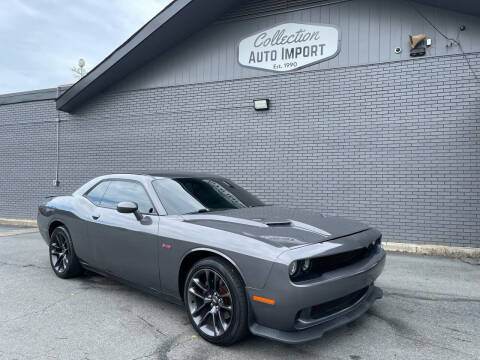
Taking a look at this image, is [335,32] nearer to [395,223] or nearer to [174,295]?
[395,223]

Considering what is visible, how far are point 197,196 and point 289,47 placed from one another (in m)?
5.42

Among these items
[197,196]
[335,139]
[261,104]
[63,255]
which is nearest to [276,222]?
[197,196]

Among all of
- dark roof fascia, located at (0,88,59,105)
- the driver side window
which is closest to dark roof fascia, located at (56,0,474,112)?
dark roof fascia, located at (0,88,59,105)

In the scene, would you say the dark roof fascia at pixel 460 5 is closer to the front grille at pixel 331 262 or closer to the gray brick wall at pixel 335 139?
the gray brick wall at pixel 335 139

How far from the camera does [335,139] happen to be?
7664 millimetres

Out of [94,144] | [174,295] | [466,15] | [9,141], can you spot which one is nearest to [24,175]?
[9,141]

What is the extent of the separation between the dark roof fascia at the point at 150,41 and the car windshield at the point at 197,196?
5.41 meters

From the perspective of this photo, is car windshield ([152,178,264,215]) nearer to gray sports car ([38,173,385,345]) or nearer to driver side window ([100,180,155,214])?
gray sports car ([38,173,385,345])

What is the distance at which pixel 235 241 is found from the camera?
9.82 ft

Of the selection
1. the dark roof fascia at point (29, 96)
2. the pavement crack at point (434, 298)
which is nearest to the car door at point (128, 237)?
the pavement crack at point (434, 298)

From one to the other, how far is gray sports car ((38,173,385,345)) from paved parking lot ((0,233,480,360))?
0.26 meters

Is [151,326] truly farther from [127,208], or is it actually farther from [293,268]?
[293,268]

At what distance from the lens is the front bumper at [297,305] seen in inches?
105

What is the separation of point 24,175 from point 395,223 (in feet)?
34.2
